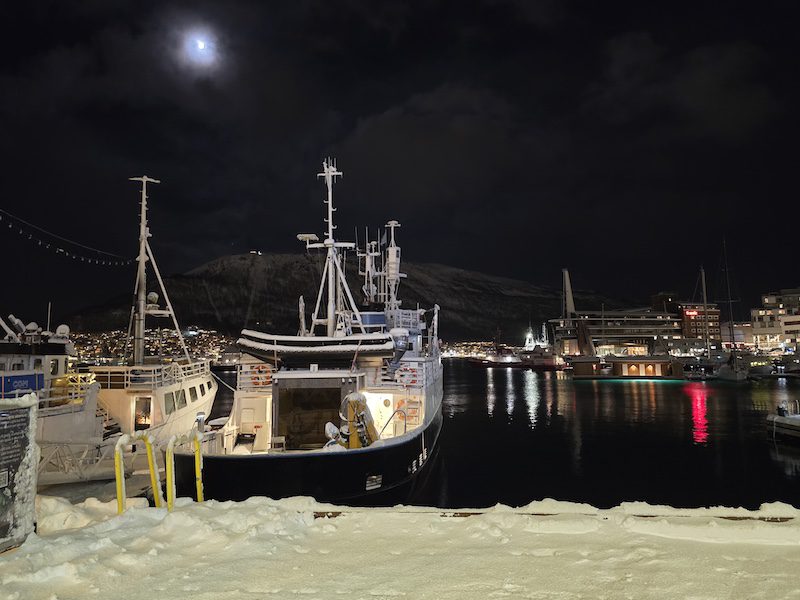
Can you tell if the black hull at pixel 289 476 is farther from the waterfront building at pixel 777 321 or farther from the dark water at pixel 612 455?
the waterfront building at pixel 777 321

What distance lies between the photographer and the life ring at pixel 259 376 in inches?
819

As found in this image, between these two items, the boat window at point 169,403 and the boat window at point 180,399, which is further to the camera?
the boat window at point 180,399

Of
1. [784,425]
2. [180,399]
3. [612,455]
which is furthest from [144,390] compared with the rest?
[784,425]

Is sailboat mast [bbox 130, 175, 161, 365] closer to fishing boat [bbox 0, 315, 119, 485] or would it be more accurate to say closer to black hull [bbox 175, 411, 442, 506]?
fishing boat [bbox 0, 315, 119, 485]

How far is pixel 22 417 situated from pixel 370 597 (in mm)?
4859

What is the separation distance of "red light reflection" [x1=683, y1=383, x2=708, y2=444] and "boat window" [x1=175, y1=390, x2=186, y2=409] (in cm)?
3341

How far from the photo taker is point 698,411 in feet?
174

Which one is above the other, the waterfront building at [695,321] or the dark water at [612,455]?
the waterfront building at [695,321]

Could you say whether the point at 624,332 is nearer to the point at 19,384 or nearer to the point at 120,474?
the point at 19,384

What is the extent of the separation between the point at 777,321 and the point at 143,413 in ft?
636

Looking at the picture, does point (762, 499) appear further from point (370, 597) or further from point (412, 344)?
point (370, 597)

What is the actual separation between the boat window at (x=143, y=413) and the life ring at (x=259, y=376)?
7.77 m

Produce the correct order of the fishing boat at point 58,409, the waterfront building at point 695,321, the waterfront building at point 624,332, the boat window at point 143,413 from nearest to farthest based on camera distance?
the fishing boat at point 58,409 → the boat window at point 143,413 → the waterfront building at point 624,332 → the waterfront building at point 695,321

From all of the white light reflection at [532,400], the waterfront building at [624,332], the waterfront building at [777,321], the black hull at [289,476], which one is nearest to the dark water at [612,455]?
the white light reflection at [532,400]
